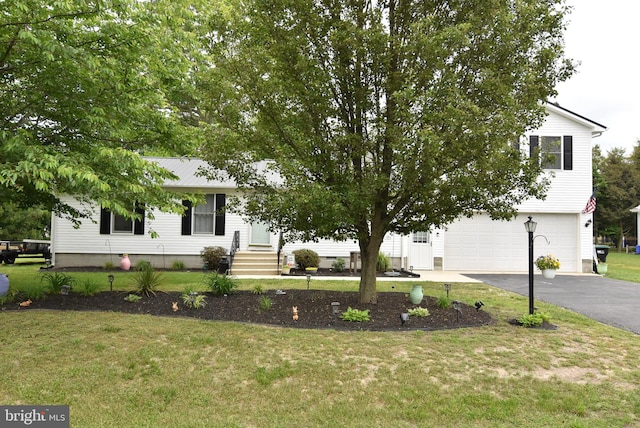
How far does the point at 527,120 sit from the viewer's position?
6766 mm

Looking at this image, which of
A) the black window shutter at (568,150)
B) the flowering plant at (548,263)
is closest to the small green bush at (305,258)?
the flowering plant at (548,263)

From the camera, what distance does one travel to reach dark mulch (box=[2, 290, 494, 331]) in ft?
22.7

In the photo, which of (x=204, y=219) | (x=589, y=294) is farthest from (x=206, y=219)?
(x=589, y=294)

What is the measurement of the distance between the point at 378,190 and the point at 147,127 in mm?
4651

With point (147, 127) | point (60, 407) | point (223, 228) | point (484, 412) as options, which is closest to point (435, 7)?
point (147, 127)

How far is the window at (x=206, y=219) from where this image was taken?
15.6 m

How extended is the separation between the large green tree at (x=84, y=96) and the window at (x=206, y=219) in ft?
24.1

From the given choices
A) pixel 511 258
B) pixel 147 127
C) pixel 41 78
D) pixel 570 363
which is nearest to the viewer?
pixel 570 363

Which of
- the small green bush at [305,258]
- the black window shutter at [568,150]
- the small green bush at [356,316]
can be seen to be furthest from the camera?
→ the black window shutter at [568,150]

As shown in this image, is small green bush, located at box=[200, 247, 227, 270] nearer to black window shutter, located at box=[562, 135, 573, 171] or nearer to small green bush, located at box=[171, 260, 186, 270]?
small green bush, located at box=[171, 260, 186, 270]

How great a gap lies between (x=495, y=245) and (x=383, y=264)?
5.32m

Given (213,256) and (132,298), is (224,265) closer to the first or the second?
(213,256)

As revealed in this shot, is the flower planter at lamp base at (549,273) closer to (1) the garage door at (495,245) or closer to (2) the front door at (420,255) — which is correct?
(1) the garage door at (495,245)

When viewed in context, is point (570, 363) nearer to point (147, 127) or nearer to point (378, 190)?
point (378, 190)
